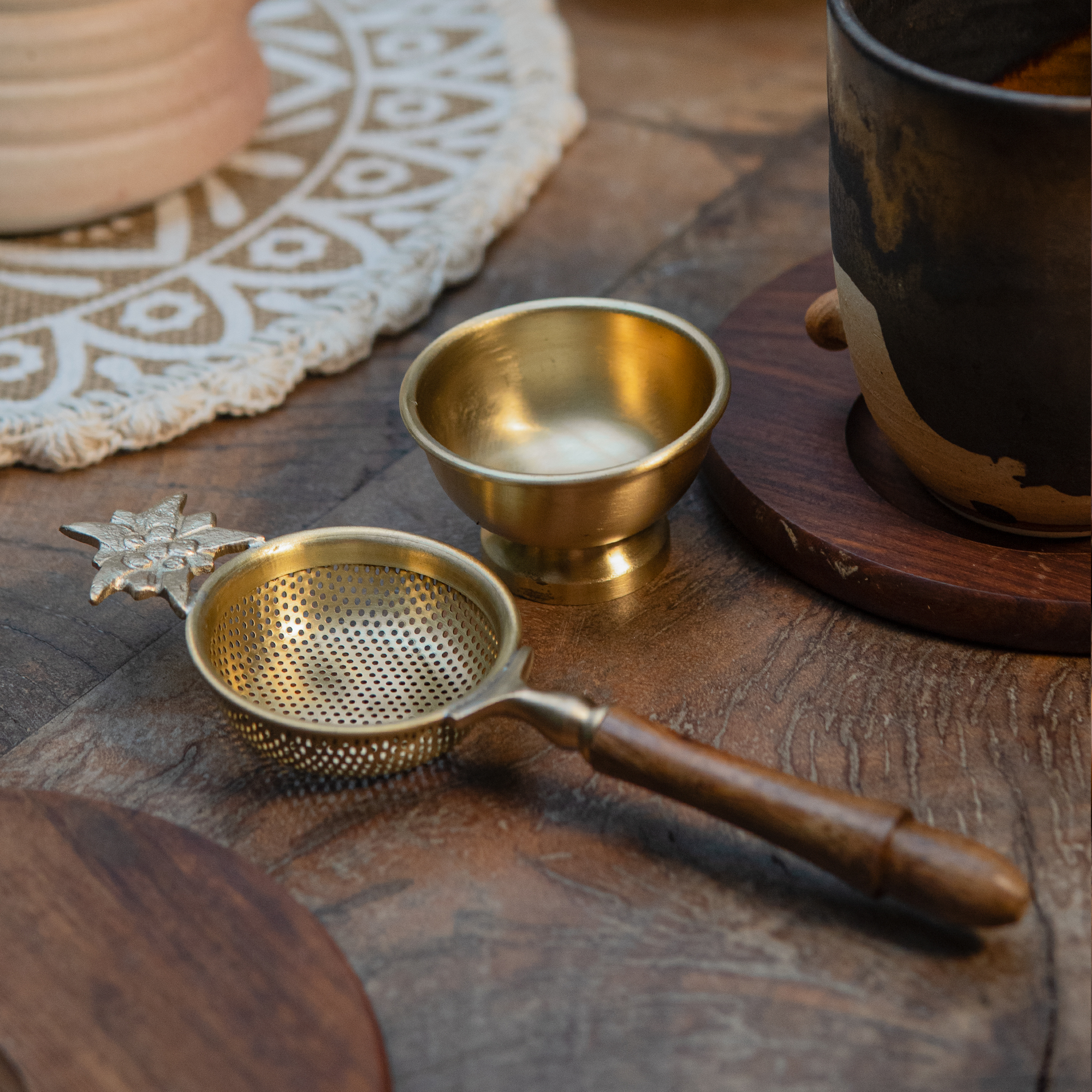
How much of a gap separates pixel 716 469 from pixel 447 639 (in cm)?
17

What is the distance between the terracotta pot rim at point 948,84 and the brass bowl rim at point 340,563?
9.4 inches

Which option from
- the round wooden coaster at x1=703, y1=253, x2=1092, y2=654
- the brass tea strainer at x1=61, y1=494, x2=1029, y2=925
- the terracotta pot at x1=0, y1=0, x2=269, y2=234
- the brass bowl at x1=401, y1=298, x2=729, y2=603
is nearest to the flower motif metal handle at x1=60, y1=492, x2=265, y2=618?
the brass tea strainer at x1=61, y1=494, x2=1029, y2=925

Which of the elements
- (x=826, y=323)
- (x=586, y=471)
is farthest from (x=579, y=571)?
(x=826, y=323)

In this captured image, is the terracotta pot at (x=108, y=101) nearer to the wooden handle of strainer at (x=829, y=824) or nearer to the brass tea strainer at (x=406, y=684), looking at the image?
the brass tea strainer at (x=406, y=684)

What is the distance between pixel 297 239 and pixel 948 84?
1.69 feet

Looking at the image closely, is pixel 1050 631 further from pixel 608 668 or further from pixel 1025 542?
pixel 608 668

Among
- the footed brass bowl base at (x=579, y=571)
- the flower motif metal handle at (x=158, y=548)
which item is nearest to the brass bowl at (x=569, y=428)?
the footed brass bowl base at (x=579, y=571)

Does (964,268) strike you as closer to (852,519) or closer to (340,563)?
(852,519)

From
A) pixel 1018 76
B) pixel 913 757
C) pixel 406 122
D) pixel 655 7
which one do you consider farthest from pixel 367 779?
pixel 655 7

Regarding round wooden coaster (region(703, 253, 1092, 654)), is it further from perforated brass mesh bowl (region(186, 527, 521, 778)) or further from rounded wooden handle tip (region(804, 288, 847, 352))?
perforated brass mesh bowl (region(186, 527, 521, 778))

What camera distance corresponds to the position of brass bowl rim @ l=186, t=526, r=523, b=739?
43 centimetres

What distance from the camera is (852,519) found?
55cm

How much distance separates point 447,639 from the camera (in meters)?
0.51

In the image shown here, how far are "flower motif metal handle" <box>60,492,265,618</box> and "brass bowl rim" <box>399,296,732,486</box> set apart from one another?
86 millimetres
